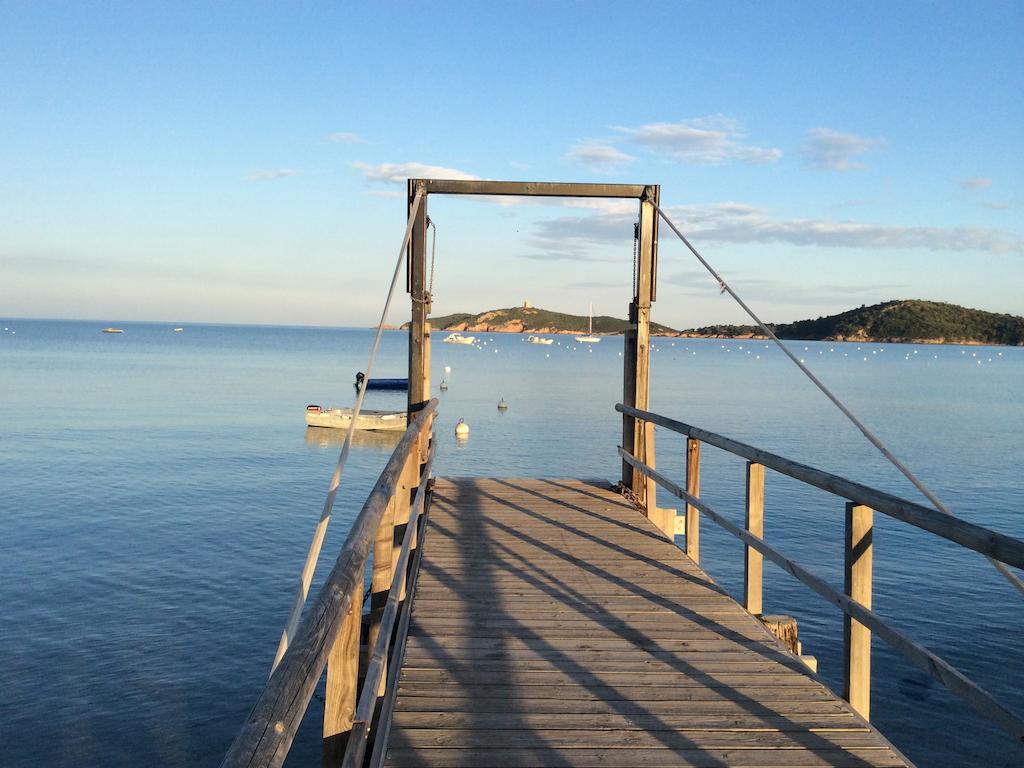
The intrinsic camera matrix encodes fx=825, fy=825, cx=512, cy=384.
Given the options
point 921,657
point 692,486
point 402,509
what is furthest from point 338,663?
point 692,486

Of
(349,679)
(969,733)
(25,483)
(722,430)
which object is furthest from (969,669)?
(722,430)

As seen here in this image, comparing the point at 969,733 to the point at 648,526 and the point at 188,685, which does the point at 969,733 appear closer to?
the point at 648,526

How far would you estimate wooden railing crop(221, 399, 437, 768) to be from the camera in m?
1.55

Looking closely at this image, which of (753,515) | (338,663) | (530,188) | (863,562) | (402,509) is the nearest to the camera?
(338,663)

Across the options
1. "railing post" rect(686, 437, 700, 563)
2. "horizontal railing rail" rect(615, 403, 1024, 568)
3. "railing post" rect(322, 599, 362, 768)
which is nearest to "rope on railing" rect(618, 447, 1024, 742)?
"horizontal railing rail" rect(615, 403, 1024, 568)

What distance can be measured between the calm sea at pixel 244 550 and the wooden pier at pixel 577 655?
519 centimetres

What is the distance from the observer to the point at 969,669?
37.2 ft

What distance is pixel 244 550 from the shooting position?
1630 cm

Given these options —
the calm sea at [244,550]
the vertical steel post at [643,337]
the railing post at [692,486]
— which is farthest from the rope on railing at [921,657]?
the calm sea at [244,550]

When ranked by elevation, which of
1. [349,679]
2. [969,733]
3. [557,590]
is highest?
[349,679]

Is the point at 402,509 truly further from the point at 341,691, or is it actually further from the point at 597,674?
the point at 341,691

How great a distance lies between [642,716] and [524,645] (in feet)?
3.46

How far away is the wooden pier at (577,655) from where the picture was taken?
272cm

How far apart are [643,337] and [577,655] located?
4.78 meters
